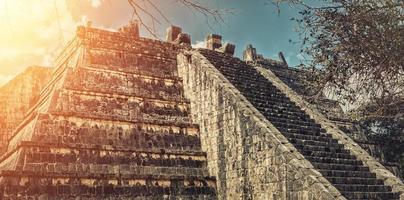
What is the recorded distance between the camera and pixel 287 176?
10.1 metres

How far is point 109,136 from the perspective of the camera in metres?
12.0

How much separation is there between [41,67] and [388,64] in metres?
13.8

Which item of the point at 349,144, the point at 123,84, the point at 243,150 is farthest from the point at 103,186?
the point at 349,144

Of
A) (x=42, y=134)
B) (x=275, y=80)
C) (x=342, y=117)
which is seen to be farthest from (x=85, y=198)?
(x=342, y=117)

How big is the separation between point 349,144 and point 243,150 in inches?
143

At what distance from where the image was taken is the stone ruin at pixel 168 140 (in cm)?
1039

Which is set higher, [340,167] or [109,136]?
[109,136]

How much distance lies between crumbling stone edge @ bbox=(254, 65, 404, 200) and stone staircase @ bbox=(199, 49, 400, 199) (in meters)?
0.13

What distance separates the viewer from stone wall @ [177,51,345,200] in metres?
9.91

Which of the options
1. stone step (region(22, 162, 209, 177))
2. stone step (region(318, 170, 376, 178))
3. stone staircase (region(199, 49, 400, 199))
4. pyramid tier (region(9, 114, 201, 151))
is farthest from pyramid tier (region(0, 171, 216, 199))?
stone step (region(318, 170, 376, 178))

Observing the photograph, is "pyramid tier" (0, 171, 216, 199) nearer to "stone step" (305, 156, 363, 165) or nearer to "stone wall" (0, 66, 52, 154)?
"stone step" (305, 156, 363, 165)

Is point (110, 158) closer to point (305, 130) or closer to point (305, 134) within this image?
point (305, 134)

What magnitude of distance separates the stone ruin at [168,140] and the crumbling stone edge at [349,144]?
37 mm

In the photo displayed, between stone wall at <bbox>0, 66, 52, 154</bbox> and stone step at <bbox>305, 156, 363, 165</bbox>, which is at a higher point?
stone wall at <bbox>0, 66, 52, 154</bbox>
